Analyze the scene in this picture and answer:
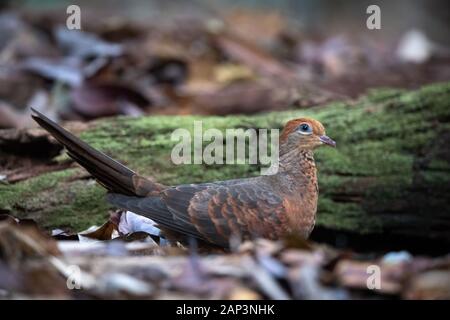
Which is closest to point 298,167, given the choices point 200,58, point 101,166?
point 101,166

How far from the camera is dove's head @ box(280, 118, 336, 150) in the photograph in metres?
4.57

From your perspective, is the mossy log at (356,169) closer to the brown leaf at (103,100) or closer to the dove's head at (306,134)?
the dove's head at (306,134)

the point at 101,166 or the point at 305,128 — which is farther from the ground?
the point at 305,128

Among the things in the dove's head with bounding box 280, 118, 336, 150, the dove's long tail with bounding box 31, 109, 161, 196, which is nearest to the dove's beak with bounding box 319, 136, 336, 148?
the dove's head with bounding box 280, 118, 336, 150

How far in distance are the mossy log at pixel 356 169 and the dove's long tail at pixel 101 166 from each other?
25.7 inches

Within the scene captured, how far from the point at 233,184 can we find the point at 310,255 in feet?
4.44

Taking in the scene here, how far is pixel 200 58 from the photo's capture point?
8164 mm

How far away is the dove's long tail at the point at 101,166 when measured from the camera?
3.94m

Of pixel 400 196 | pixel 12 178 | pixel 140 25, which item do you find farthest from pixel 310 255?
pixel 140 25

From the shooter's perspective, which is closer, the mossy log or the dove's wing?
the dove's wing

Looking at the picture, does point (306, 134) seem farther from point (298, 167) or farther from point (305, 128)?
point (298, 167)

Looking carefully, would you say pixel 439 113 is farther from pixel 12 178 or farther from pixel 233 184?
pixel 12 178

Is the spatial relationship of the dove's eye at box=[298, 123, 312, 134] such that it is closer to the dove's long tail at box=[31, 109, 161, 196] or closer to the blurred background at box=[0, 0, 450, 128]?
the dove's long tail at box=[31, 109, 161, 196]

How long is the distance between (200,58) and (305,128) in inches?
149
